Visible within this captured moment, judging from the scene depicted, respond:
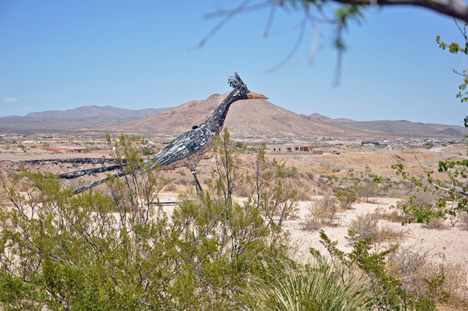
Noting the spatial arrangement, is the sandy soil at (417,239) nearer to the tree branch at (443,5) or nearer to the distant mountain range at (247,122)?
the tree branch at (443,5)

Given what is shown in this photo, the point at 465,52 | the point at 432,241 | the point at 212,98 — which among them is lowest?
the point at 432,241

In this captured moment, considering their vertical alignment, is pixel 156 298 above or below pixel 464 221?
above

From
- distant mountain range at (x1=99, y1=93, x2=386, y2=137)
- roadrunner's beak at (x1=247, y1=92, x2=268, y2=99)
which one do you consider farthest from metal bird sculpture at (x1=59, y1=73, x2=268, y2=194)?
distant mountain range at (x1=99, y1=93, x2=386, y2=137)

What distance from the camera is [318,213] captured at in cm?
962

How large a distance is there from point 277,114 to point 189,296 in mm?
122507

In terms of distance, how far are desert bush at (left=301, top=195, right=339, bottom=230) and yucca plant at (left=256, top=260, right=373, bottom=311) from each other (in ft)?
15.1

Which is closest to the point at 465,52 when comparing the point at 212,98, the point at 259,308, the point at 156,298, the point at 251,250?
the point at 251,250

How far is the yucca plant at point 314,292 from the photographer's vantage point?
3389 mm

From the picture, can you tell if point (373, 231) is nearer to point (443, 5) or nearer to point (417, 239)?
point (417, 239)

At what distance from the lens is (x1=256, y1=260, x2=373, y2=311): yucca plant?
133 inches

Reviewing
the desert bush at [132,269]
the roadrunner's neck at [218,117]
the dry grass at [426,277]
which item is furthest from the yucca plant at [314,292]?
the roadrunner's neck at [218,117]

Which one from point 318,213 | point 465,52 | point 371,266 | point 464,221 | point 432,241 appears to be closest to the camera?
point 371,266

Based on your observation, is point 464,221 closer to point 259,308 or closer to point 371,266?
point 371,266

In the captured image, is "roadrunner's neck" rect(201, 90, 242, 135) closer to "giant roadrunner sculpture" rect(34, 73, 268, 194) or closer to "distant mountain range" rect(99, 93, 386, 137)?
"giant roadrunner sculpture" rect(34, 73, 268, 194)
